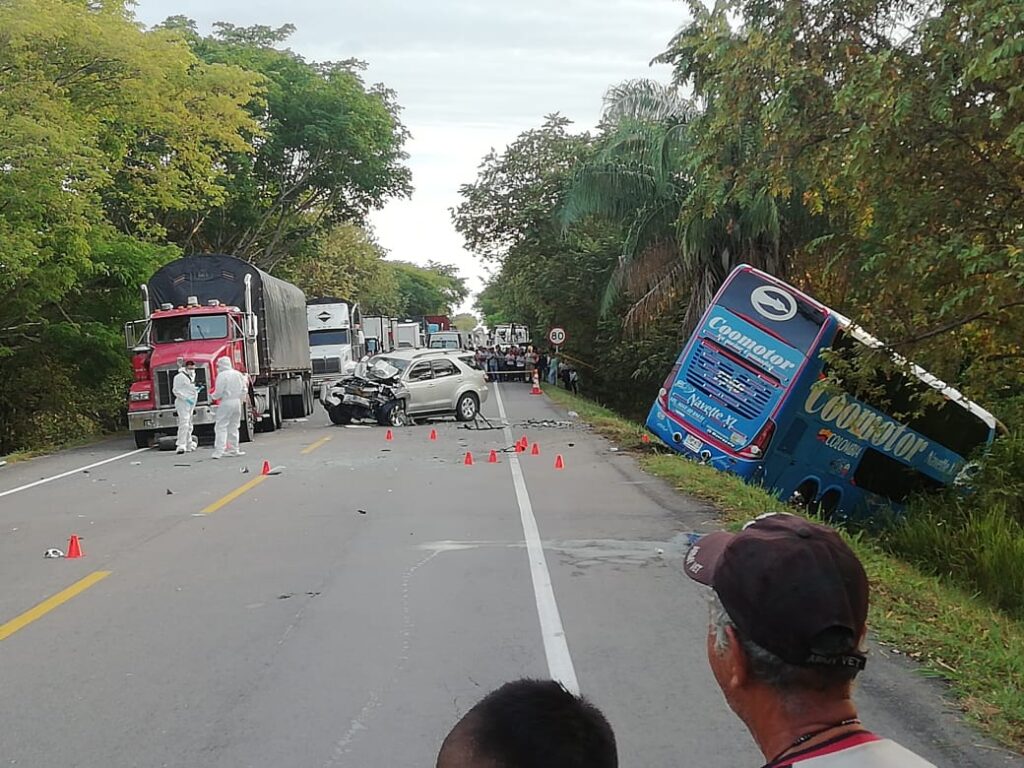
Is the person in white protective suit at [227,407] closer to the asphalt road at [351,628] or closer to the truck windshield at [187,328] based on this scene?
the truck windshield at [187,328]

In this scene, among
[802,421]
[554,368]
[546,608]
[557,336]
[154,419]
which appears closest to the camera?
[546,608]

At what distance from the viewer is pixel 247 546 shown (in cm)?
1020

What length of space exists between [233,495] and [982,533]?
9.08 m

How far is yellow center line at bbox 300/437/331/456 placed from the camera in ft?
63.5

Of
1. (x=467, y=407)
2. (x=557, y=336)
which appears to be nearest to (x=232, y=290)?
(x=467, y=407)

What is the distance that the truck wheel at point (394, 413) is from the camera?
80.0ft

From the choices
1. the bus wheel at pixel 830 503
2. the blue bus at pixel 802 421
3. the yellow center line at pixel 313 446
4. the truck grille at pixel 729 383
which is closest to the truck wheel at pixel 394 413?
the yellow center line at pixel 313 446

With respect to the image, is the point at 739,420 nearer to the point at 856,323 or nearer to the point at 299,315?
the point at 856,323

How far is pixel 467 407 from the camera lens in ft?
83.3

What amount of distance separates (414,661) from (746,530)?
15.3 feet

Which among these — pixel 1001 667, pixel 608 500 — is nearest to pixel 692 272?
pixel 608 500

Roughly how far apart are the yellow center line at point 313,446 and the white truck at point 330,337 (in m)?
17.2

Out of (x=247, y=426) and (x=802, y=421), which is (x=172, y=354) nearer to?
(x=247, y=426)

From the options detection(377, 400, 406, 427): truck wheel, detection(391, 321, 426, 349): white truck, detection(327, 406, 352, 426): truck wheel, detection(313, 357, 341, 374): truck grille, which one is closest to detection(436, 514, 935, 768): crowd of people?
detection(377, 400, 406, 427): truck wheel
